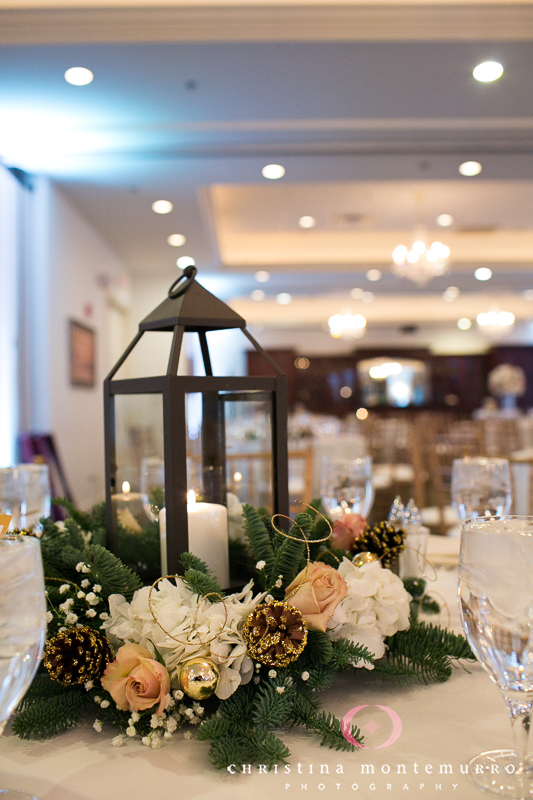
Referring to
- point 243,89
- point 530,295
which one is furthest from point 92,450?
point 530,295

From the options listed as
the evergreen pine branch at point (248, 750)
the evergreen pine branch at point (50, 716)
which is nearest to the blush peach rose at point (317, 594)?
the evergreen pine branch at point (248, 750)

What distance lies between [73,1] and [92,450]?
3805mm

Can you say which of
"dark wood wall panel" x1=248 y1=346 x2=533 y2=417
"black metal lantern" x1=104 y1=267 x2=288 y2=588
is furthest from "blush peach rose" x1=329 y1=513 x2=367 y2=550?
"dark wood wall panel" x1=248 y1=346 x2=533 y2=417

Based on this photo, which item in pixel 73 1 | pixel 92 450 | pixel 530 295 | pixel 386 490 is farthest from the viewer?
pixel 530 295

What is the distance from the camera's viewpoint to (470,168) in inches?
194

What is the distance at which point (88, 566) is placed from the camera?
0.67 m

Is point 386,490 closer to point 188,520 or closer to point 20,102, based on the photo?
point 20,102

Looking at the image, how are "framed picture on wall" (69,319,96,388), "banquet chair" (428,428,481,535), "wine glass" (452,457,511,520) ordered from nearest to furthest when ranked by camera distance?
"wine glass" (452,457,511,520)
"banquet chair" (428,428,481,535)
"framed picture on wall" (69,319,96,388)

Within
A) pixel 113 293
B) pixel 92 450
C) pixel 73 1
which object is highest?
pixel 73 1

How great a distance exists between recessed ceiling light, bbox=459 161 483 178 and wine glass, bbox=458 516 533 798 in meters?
4.87

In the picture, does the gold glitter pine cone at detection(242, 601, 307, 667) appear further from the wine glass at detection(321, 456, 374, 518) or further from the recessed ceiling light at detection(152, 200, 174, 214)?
the recessed ceiling light at detection(152, 200, 174, 214)

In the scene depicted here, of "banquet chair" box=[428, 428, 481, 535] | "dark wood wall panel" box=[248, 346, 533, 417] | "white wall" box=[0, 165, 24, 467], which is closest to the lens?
"banquet chair" box=[428, 428, 481, 535]

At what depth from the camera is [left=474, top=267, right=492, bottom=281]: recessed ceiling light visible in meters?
8.71

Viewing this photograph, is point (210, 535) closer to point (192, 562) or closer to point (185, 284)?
point (192, 562)
